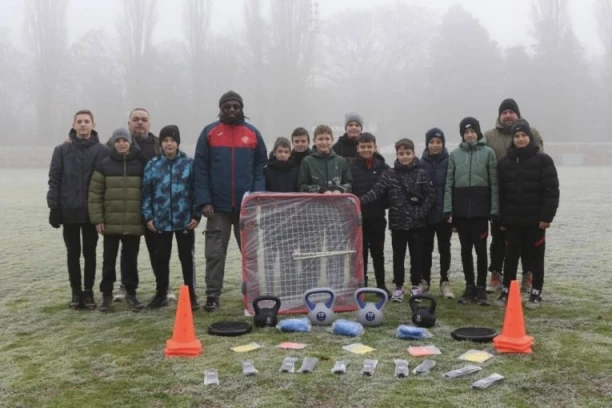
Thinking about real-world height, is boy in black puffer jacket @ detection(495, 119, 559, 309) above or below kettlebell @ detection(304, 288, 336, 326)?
above

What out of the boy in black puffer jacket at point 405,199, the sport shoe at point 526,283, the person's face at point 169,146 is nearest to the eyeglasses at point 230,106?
the person's face at point 169,146

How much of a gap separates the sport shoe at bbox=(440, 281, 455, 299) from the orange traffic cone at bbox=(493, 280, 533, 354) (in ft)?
5.80

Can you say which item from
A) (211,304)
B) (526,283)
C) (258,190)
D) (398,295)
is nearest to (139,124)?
(258,190)

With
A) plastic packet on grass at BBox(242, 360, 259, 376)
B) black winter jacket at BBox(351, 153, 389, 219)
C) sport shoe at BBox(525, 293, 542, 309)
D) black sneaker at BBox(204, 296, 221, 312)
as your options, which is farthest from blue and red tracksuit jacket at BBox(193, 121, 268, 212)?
sport shoe at BBox(525, 293, 542, 309)

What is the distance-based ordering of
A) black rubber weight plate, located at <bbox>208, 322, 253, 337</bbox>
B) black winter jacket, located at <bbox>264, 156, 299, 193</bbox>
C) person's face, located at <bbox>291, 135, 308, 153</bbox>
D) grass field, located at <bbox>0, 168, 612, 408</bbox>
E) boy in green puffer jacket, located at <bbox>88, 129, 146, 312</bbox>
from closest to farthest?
1. grass field, located at <bbox>0, 168, 612, 408</bbox>
2. black rubber weight plate, located at <bbox>208, 322, 253, 337</bbox>
3. boy in green puffer jacket, located at <bbox>88, 129, 146, 312</bbox>
4. black winter jacket, located at <bbox>264, 156, 299, 193</bbox>
5. person's face, located at <bbox>291, 135, 308, 153</bbox>

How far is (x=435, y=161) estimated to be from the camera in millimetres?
6453

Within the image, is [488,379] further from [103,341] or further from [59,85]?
[59,85]

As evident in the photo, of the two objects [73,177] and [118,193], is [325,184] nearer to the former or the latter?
[118,193]

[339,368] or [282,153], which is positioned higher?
[282,153]

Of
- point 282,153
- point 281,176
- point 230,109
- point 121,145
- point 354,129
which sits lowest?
point 281,176

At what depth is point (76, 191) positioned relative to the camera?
6023 mm

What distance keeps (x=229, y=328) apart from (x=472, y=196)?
2645 millimetres

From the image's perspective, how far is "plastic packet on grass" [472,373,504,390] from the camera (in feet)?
12.3

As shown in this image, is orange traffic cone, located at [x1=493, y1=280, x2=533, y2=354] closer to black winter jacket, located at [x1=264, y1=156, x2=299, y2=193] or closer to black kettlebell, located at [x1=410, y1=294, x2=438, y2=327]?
black kettlebell, located at [x1=410, y1=294, x2=438, y2=327]
